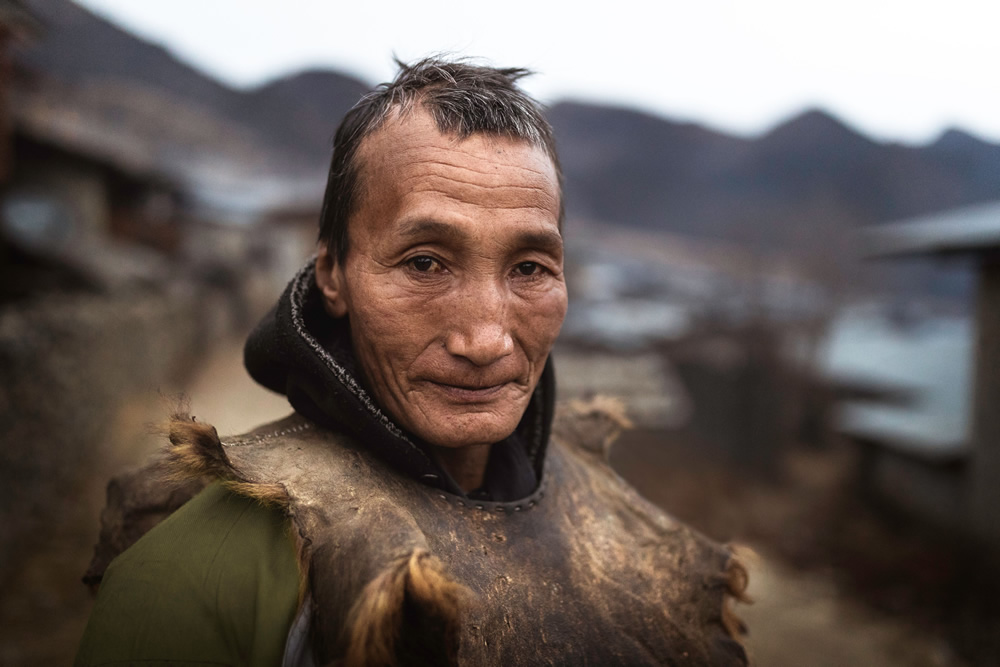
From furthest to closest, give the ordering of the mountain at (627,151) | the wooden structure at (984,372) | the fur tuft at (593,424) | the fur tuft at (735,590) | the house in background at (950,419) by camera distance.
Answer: the mountain at (627,151) → the house in background at (950,419) → the wooden structure at (984,372) → the fur tuft at (593,424) → the fur tuft at (735,590)

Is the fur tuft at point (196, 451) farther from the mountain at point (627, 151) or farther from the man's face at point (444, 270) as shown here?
the mountain at point (627, 151)

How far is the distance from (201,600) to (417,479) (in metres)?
0.51

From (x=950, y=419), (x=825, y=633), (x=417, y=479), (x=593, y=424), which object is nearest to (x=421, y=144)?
(x=417, y=479)

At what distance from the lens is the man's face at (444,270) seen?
138 cm

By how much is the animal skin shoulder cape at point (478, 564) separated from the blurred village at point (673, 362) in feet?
0.83

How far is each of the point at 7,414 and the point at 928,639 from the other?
868 cm

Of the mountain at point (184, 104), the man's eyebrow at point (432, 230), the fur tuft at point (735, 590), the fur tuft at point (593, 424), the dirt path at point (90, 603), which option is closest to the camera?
the man's eyebrow at point (432, 230)

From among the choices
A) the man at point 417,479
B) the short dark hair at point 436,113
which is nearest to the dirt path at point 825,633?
the man at point 417,479

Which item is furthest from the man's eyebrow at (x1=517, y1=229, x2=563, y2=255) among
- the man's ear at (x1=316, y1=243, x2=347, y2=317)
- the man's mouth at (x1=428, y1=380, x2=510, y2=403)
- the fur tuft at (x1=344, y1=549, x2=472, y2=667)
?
the fur tuft at (x1=344, y1=549, x2=472, y2=667)

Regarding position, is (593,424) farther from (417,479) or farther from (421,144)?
(421,144)

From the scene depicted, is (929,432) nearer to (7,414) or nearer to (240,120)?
(7,414)

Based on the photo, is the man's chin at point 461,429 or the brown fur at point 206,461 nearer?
the brown fur at point 206,461

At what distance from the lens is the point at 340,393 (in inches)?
54.3

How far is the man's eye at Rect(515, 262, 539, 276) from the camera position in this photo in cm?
150
